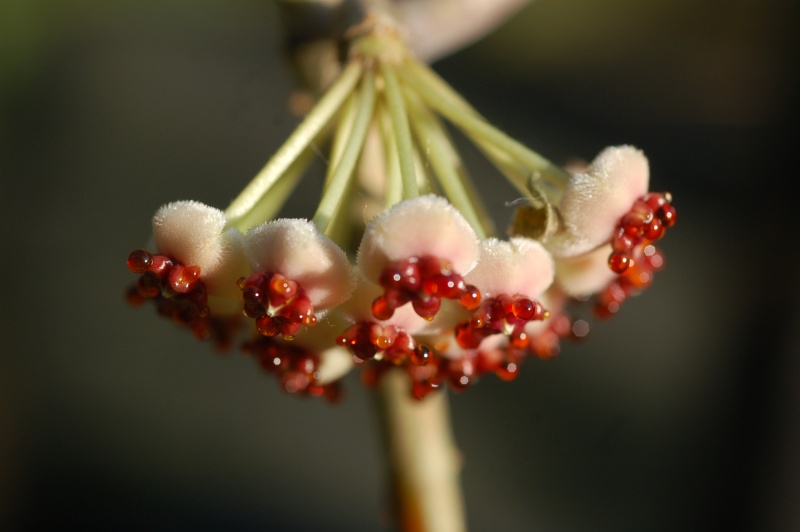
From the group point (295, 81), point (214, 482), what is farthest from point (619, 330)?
point (295, 81)

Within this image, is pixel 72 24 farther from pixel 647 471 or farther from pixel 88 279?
pixel 647 471

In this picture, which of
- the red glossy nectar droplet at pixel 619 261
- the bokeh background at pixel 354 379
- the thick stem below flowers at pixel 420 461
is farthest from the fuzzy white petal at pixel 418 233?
the bokeh background at pixel 354 379

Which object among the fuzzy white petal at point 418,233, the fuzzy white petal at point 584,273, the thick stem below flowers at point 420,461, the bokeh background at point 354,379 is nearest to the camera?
the fuzzy white petal at point 418,233

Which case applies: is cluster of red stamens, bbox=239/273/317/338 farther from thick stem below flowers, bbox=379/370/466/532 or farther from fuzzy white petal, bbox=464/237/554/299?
thick stem below flowers, bbox=379/370/466/532

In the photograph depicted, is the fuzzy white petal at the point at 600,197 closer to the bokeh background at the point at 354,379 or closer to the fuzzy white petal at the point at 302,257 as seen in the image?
the fuzzy white petal at the point at 302,257

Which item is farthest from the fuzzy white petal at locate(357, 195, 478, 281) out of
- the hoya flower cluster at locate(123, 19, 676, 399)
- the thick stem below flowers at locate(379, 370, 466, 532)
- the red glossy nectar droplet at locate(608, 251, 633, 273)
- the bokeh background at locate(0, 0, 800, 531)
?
the bokeh background at locate(0, 0, 800, 531)

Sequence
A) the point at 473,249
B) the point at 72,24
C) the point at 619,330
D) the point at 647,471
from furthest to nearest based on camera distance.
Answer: the point at 72,24
the point at 619,330
the point at 647,471
the point at 473,249

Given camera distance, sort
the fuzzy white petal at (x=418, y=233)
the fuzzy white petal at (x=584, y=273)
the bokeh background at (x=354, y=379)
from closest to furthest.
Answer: the fuzzy white petal at (x=418, y=233)
the fuzzy white petal at (x=584, y=273)
the bokeh background at (x=354, y=379)
